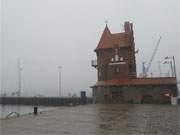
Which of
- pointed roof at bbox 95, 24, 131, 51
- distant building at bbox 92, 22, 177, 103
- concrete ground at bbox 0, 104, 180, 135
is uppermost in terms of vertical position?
pointed roof at bbox 95, 24, 131, 51

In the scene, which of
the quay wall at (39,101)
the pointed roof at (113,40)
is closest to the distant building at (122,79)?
the pointed roof at (113,40)

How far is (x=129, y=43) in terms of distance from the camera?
2013 inches

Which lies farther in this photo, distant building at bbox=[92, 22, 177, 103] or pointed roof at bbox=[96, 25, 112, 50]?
pointed roof at bbox=[96, 25, 112, 50]

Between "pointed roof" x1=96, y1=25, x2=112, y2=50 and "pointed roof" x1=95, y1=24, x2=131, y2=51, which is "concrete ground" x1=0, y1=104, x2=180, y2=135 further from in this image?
"pointed roof" x1=96, y1=25, x2=112, y2=50

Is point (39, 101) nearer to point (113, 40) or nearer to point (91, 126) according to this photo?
point (113, 40)

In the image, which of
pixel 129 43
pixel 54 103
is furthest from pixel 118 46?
pixel 54 103

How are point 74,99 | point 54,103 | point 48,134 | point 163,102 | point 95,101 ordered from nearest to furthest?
1. point 48,134
2. point 163,102
3. point 95,101
4. point 74,99
5. point 54,103

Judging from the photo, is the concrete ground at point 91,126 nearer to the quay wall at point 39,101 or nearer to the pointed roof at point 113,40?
the pointed roof at point 113,40

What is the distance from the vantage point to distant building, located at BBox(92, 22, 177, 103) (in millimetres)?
43656

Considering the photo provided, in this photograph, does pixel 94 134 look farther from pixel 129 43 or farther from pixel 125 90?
pixel 129 43

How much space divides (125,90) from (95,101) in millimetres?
6336

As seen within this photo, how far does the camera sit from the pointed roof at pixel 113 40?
51844 mm

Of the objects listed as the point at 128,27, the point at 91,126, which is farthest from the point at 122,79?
the point at 91,126

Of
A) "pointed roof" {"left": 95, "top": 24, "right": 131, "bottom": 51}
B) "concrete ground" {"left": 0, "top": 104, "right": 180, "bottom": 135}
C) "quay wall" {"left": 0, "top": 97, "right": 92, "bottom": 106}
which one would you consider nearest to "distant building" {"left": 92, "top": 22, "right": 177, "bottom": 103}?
"pointed roof" {"left": 95, "top": 24, "right": 131, "bottom": 51}
